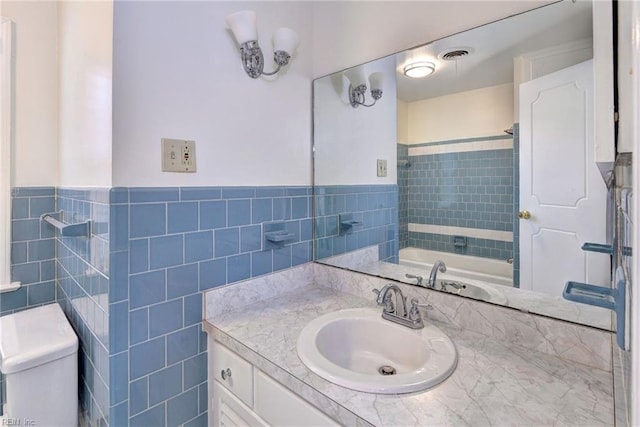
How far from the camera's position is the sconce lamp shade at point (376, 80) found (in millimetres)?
1353

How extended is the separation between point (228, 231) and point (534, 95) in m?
1.15

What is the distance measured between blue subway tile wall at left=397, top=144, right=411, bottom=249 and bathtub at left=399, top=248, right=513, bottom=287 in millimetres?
57

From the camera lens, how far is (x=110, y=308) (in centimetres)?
94

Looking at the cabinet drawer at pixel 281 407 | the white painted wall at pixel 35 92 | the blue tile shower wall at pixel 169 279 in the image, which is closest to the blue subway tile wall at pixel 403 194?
the blue tile shower wall at pixel 169 279

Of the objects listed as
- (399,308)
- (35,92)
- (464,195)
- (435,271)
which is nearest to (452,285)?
(435,271)

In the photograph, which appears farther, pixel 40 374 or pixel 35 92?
pixel 35 92

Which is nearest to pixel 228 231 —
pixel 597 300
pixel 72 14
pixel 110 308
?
pixel 110 308

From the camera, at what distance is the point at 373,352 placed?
1.10m

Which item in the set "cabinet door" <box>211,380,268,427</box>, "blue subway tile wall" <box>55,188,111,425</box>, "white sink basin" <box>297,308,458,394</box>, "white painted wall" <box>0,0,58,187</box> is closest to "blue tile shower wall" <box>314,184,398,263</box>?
"white sink basin" <box>297,308,458,394</box>

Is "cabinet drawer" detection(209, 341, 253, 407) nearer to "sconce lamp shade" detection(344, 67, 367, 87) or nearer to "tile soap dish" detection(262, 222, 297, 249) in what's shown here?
"tile soap dish" detection(262, 222, 297, 249)

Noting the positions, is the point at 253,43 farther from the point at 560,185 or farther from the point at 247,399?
the point at 247,399

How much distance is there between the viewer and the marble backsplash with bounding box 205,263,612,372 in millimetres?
820

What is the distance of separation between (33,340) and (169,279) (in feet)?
2.21

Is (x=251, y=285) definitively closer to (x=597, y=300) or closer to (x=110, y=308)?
(x=110, y=308)
